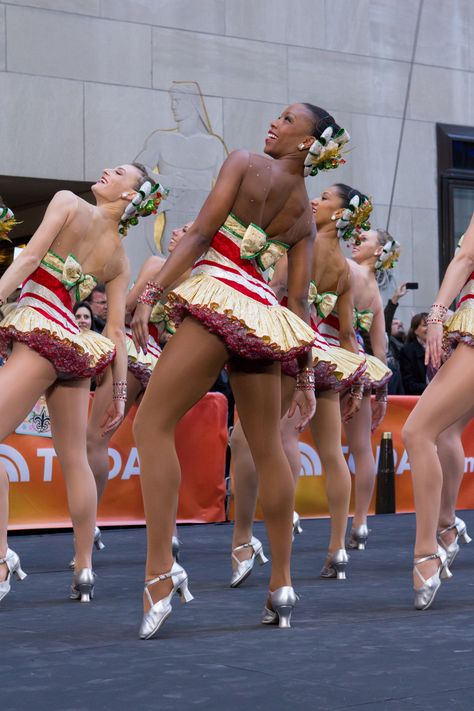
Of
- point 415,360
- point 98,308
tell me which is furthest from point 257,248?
point 415,360

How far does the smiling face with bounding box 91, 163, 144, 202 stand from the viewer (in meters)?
6.29

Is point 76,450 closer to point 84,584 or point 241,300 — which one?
point 84,584

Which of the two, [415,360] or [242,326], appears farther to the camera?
[415,360]

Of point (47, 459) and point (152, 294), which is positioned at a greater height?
point (152, 294)

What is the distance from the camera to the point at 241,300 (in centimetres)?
475

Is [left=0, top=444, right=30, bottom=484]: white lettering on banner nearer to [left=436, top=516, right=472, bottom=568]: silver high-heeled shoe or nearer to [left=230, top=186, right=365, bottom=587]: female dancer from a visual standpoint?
[left=230, top=186, right=365, bottom=587]: female dancer

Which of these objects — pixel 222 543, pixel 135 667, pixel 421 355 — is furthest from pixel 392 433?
pixel 135 667

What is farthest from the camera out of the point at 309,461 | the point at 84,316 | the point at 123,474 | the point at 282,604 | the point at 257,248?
the point at 309,461

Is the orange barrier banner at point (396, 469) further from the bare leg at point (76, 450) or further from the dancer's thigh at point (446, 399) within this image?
the dancer's thigh at point (446, 399)

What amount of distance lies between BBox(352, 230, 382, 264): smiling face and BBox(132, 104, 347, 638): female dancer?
3.46 metres

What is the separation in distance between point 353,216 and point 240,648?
3.51 m

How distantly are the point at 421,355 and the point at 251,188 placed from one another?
25.8 ft

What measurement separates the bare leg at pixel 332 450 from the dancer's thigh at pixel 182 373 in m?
2.35

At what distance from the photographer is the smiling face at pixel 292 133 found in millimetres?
5051
